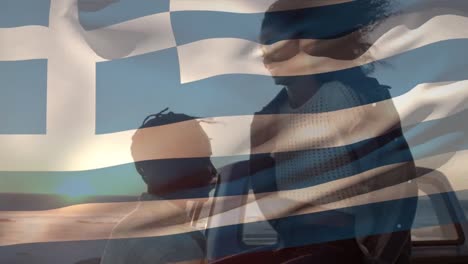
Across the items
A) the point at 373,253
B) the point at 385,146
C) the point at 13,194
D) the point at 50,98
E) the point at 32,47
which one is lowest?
the point at 373,253

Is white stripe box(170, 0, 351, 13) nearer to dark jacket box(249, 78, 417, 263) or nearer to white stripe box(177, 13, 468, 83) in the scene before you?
white stripe box(177, 13, 468, 83)

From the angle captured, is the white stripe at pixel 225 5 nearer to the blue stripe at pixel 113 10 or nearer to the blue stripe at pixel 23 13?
the blue stripe at pixel 113 10

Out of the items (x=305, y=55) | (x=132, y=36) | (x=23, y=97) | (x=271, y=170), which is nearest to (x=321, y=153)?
(x=271, y=170)

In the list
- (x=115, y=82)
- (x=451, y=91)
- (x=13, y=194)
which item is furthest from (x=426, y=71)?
(x=13, y=194)

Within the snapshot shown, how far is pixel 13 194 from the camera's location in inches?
60.1

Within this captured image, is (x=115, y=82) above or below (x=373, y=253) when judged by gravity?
above

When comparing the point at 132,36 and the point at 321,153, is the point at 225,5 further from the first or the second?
the point at 321,153

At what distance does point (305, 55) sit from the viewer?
1.68 meters

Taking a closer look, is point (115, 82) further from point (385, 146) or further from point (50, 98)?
point (385, 146)

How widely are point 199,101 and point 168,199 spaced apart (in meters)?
0.25

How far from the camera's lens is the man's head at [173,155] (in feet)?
5.11

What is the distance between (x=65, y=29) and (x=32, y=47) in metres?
0.09

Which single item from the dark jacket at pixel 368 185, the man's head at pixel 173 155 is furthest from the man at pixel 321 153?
the man's head at pixel 173 155

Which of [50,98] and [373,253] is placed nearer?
[50,98]
